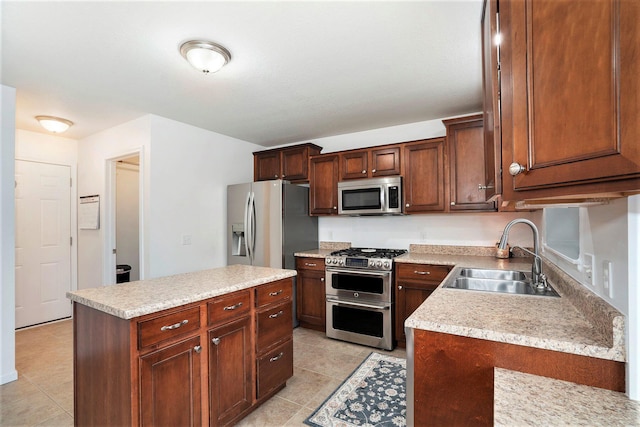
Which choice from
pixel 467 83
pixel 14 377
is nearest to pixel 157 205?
pixel 14 377

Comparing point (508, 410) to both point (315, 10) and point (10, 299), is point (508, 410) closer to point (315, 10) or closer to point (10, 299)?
point (315, 10)

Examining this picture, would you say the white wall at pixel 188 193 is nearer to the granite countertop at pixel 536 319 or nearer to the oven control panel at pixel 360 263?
the oven control panel at pixel 360 263

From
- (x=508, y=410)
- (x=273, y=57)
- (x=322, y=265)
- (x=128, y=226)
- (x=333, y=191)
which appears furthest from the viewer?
(x=128, y=226)

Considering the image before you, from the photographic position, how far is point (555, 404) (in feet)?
2.61

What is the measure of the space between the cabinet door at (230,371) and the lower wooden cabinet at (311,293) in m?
1.63

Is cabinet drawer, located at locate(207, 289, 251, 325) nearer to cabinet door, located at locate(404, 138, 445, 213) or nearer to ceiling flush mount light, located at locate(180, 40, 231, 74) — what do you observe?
ceiling flush mount light, located at locate(180, 40, 231, 74)

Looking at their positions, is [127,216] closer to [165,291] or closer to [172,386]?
[165,291]

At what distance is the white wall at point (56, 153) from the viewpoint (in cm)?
387

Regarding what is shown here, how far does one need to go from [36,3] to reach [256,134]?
2556mm

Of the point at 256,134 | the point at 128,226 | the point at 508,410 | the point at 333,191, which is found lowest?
the point at 508,410

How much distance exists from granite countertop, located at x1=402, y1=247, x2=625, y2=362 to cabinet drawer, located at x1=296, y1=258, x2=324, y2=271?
2050 mm

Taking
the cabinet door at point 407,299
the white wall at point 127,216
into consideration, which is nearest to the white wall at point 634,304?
the cabinet door at point 407,299

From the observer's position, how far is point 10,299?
2600 mm

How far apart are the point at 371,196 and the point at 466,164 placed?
102 centimetres
